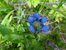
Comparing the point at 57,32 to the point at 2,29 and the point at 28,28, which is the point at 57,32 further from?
the point at 2,29

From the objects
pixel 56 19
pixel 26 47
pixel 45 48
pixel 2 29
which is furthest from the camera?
pixel 56 19

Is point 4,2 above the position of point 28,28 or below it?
above

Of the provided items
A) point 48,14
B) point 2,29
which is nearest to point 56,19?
point 48,14

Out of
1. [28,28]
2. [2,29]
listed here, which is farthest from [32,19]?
[2,29]

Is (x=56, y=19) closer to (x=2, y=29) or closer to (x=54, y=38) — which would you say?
(x=54, y=38)

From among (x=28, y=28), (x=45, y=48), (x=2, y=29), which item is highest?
(x=2, y=29)

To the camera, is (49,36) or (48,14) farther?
(48,14)

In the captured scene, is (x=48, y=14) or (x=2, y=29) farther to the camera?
(x=48, y=14)

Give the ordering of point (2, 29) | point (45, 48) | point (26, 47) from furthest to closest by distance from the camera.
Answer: point (45, 48)
point (26, 47)
point (2, 29)

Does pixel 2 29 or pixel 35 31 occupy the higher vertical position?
pixel 2 29
